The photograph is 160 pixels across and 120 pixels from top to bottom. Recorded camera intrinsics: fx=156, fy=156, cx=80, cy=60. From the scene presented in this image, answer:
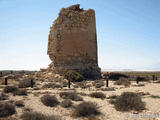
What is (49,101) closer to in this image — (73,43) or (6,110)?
(6,110)

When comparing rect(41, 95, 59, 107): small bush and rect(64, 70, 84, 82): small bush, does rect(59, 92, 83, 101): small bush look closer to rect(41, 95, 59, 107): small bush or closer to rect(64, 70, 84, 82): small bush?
rect(41, 95, 59, 107): small bush

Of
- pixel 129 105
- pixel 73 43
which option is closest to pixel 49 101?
pixel 129 105

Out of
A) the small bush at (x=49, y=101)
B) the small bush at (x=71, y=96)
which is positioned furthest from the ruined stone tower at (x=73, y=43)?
the small bush at (x=49, y=101)

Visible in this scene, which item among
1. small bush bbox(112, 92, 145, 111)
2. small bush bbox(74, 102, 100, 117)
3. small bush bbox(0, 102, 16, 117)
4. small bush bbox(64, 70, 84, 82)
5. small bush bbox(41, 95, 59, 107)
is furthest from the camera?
small bush bbox(64, 70, 84, 82)

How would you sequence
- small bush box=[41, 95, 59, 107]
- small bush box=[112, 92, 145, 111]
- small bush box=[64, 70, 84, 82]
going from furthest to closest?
1. small bush box=[64, 70, 84, 82]
2. small bush box=[41, 95, 59, 107]
3. small bush box=[112, 92, 145, 111]

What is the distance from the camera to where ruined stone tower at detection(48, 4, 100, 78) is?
677 inches

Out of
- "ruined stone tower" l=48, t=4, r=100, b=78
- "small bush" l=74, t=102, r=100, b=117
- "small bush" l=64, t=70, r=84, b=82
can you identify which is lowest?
"small bush" l=74, t=102, r=100, b=117

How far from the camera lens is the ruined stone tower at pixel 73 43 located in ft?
56.4

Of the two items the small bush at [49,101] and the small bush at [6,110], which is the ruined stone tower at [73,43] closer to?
the small bush at [49,101]

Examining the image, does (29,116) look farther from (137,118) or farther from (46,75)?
(46,75)

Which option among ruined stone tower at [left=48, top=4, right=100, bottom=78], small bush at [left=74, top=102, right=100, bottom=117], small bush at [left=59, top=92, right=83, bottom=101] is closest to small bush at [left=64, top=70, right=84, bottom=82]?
ruined stone tower at [left=48, top=4, right=100, bottom=78]

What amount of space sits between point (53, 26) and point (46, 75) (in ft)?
19.2

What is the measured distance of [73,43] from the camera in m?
17.2

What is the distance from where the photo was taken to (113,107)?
634cm
